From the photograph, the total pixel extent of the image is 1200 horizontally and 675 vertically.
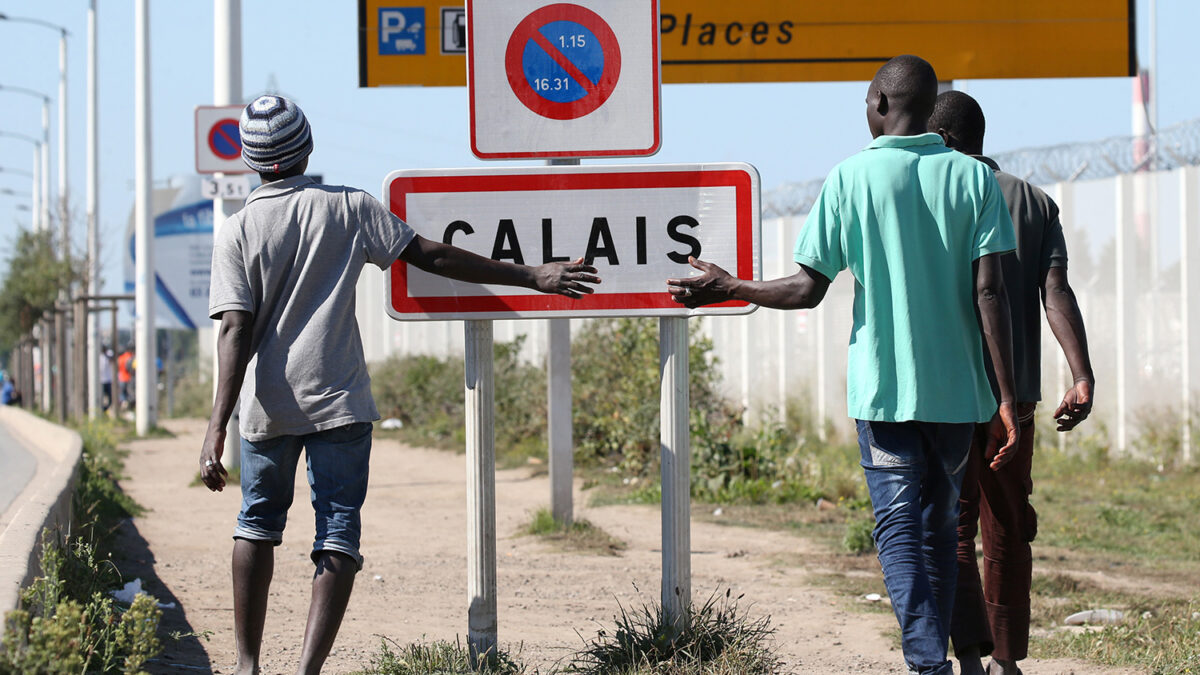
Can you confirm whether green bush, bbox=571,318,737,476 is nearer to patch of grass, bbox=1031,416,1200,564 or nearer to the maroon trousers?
patch of grass, bbox=1031,416,1200,564

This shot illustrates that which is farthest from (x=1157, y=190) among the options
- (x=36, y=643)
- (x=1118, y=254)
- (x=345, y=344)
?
(x=36, y=643)

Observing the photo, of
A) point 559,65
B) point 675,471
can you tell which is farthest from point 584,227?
point 675,471

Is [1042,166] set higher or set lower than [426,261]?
higher

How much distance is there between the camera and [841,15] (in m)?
7.77

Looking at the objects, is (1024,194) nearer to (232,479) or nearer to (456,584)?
(456,584)

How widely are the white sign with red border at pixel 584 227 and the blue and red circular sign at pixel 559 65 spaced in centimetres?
25

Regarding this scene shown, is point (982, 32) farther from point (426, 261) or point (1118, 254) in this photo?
point (426, 261)

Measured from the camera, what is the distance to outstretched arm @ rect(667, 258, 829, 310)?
3.47 m

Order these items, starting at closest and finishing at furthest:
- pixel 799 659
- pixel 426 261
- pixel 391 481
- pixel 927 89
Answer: pixel 927 89 < pixel 426 261 < pixel 799 659 < pixel 391 481

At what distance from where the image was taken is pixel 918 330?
3.31 metres

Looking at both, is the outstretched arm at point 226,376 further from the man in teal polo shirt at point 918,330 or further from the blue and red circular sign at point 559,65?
the man in teal polo shirt at point 918,330

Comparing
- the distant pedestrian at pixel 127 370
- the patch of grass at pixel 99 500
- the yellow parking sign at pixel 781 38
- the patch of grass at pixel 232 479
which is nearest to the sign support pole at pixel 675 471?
the patch of grass at pixel 99 500

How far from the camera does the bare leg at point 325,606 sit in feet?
11.6

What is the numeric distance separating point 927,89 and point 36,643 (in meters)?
2.53
